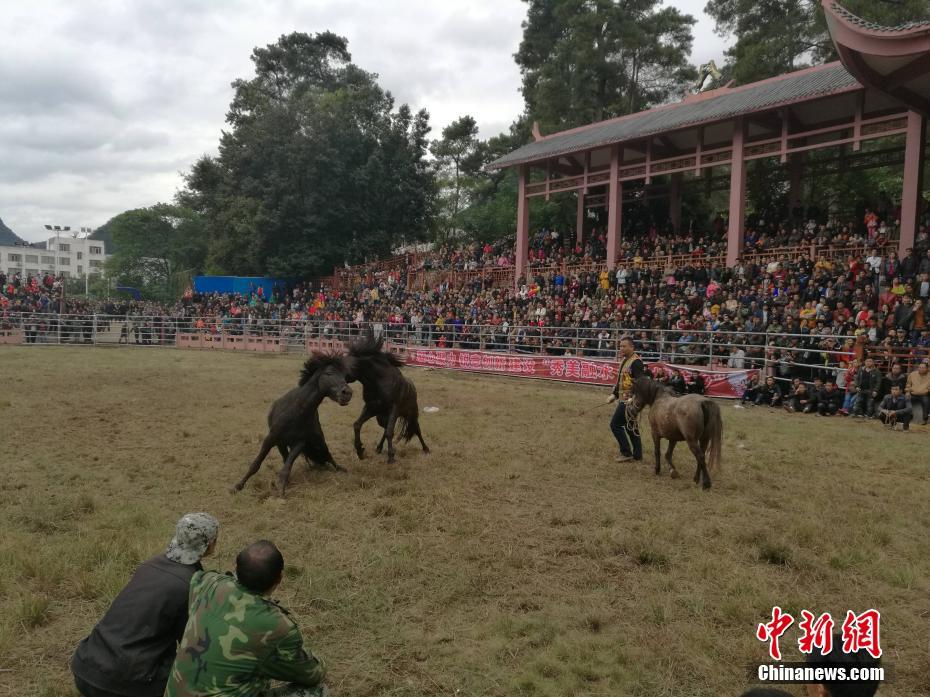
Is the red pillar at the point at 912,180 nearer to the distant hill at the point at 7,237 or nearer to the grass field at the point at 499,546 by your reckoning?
the grass field at the point at 499,546

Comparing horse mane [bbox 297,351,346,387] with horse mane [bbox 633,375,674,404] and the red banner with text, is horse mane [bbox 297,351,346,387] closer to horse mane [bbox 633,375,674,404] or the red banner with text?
horse mane [bbox 633,375,674,404]

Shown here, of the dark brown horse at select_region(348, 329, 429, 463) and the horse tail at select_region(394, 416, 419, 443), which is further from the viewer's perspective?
the horse tail at select_region(394, 416, 419, 443)

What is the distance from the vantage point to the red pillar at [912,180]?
54.3 feet

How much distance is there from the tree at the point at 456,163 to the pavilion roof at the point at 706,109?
57.4 ft

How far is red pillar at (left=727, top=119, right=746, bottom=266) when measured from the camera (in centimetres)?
2036

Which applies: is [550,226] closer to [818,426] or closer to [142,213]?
[818,426]

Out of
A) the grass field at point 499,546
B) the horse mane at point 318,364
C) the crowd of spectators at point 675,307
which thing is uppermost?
the crowd of spectators at point 675,307

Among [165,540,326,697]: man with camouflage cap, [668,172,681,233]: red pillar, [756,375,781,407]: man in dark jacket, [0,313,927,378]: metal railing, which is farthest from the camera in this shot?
[668,172,681,233]: red pillar

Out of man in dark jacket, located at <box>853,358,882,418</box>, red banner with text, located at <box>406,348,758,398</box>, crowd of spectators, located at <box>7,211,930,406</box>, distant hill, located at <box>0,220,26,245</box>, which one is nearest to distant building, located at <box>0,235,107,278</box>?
distant hill, located at <box>0,220,26,245</box>

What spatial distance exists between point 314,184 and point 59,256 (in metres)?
86.9

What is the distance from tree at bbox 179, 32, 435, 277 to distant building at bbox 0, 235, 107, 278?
7275 centimetres

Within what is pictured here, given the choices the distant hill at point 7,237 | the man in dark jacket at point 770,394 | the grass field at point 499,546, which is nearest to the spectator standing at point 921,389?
the grass field at point 499,546

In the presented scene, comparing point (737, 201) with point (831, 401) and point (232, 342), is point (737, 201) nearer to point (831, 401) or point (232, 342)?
point (831, 401)

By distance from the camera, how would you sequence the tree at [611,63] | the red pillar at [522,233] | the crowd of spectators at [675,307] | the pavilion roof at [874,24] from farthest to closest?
the tree at [611,63]
the red pillar at [522,233]
the crowd of spectators at [675,307]
the pavilion roof at [874,24]
